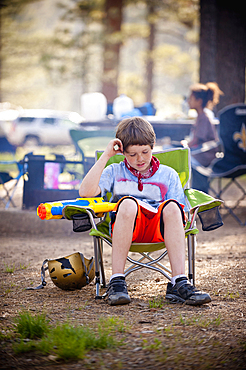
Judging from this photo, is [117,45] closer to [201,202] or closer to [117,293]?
[201,202]

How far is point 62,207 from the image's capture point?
7.46ft

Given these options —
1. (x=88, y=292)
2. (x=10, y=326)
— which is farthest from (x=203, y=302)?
(x=10, y=326)

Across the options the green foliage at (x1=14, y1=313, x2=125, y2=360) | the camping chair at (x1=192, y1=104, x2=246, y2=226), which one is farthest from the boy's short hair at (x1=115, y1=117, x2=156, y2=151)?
the camping chair at (x1=192, y1=104, x2=246, y2=226)

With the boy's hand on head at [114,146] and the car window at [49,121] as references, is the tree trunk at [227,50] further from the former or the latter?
the car window at [49,121]

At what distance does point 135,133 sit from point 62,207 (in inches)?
20.9

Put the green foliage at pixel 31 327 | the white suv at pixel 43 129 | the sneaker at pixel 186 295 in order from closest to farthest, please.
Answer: the green foliage at pixel 31 327 < the sneaker at pixel 186 295 < the white suv at pixel 43 129

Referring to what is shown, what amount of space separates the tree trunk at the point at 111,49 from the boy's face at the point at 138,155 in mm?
10634

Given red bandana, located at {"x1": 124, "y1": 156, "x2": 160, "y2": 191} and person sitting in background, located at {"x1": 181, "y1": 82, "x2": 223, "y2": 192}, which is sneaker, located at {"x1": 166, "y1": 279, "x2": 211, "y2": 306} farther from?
person sitting in background, located at {"x1": 181, "y1": 82, "x2": 223, "y2": 192}

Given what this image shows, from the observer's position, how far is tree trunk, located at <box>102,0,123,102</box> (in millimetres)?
12820

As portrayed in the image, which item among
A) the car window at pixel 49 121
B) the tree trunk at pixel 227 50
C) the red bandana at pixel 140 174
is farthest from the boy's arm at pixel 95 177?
the car window at pixel 49 121

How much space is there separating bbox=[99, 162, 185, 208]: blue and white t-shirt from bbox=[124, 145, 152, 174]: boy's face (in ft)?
0.33

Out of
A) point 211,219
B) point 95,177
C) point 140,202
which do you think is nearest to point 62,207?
point 95,177

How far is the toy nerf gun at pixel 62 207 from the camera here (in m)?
2.24

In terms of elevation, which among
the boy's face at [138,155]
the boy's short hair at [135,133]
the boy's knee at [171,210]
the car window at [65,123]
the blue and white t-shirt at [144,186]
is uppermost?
the car window at [65,123]
